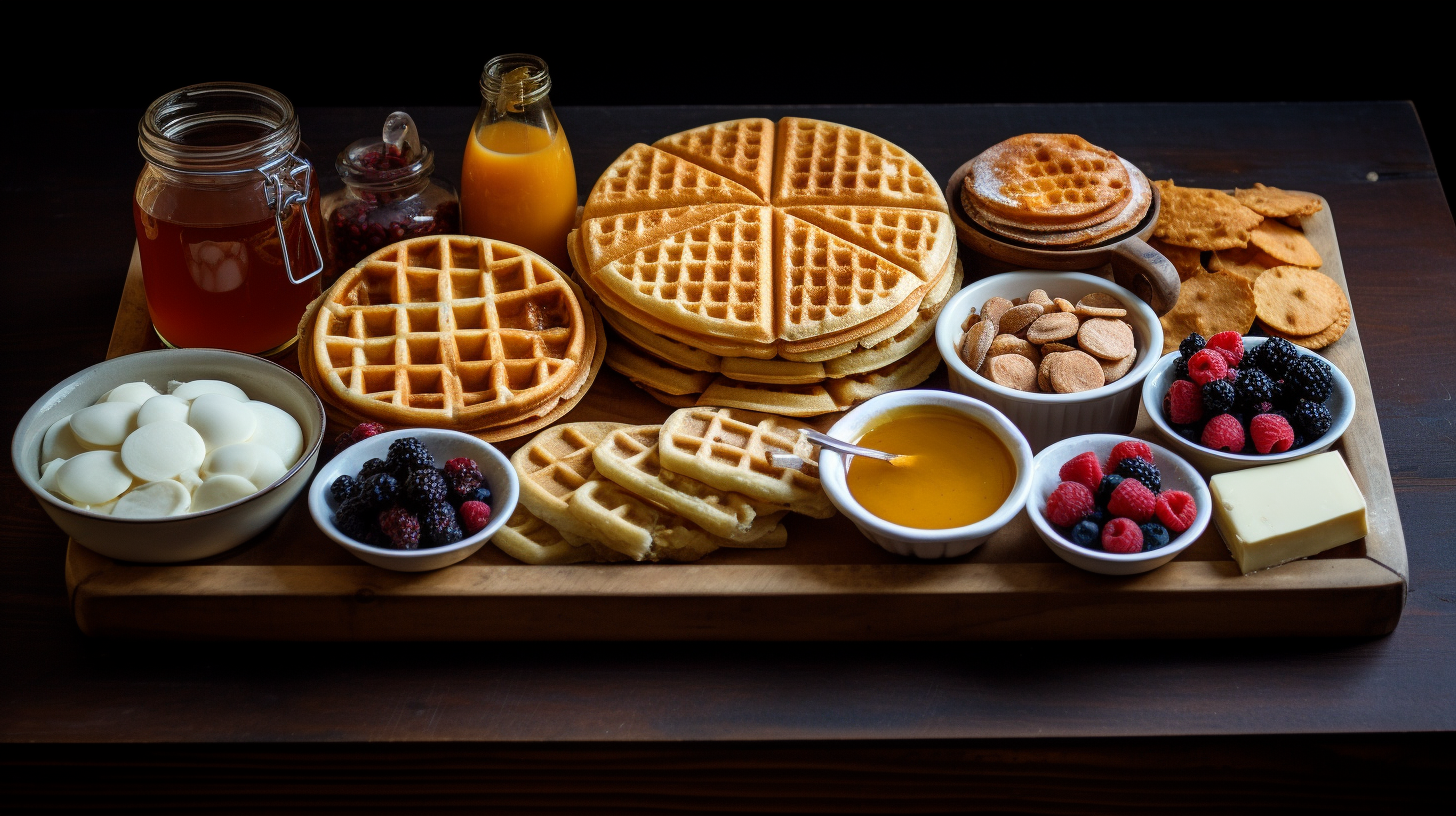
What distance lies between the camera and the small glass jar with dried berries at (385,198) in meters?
3.08

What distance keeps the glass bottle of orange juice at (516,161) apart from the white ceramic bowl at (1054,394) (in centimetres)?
104

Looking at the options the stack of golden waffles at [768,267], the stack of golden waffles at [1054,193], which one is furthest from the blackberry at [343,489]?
the stack of golden waffles at [1054,193]

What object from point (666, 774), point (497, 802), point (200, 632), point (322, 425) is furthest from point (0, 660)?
point (666, 774)

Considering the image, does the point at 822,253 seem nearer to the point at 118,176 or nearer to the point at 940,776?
the point at 940,776

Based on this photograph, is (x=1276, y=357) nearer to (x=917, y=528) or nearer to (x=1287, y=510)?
(x=1287, y=510)

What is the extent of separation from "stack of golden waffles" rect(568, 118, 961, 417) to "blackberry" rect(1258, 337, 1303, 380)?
0.73 meters

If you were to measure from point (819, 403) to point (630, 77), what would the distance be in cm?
296

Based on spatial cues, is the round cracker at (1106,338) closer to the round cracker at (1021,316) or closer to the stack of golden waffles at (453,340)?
the round cracker at (1021,316)

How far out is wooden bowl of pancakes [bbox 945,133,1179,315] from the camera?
9.78 feet

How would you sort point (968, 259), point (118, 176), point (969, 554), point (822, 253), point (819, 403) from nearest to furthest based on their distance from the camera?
point (969, 554) < point (819, 403) < point (822, 253) < point (968, 259) < point (118, 176)

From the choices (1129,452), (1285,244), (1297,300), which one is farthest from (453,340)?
(1285,244)

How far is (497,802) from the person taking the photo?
8.09 ft

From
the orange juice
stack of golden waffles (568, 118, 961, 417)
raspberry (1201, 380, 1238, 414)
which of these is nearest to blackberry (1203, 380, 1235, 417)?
raspberry (1201, 380, 1238, 414)

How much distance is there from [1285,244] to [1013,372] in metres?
1.10
